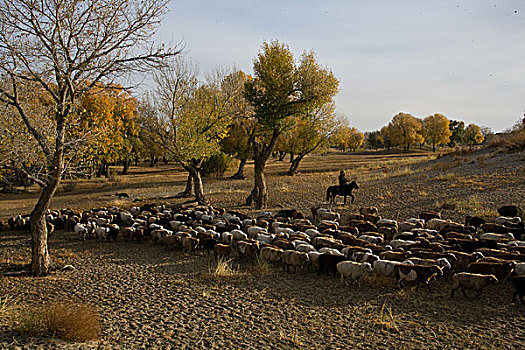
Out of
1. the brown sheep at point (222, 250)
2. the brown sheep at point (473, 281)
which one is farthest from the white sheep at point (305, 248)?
the brown sheep at point (473, 281)

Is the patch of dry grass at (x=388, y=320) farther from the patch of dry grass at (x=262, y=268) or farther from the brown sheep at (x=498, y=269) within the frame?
the patch of dry grass at (x=262, y=268)

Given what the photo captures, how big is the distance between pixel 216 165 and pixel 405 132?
73.3 meters

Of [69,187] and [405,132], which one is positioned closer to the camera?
[69,187]

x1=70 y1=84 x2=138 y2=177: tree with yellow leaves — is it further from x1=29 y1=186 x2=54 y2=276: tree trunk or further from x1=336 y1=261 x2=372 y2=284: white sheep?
x1=336 y1=261 x2=372 y2=284: white sheep

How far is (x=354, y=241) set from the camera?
13078 mm

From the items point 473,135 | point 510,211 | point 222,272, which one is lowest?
point 222,272

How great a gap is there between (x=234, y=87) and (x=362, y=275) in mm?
20633

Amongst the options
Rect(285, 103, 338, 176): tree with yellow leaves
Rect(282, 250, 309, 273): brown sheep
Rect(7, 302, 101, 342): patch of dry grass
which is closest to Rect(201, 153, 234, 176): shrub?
Rect(285, 103, 338, 176): tree with yellow leaves

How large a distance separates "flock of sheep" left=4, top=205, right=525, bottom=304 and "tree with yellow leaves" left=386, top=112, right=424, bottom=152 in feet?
293

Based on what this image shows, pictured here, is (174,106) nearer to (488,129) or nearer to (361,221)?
(361,221)

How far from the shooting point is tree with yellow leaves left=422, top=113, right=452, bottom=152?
335 feet

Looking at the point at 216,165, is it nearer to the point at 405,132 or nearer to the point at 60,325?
the point at 60,325

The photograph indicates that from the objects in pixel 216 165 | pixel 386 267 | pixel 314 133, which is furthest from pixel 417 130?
pixel 386 267

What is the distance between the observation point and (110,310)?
26.4 feet
